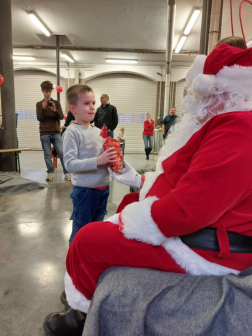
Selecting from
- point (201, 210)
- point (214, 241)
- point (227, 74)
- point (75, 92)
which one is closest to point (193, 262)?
point (214, 241)

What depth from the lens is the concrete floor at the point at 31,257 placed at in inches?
48.7

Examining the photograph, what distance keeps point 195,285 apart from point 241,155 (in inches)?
15.7

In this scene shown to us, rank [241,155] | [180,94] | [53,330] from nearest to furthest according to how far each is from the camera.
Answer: [241,155], [53,330], [180,94]

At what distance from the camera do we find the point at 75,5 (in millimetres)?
5594

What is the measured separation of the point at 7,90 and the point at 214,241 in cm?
522

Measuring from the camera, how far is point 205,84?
77 centimetres

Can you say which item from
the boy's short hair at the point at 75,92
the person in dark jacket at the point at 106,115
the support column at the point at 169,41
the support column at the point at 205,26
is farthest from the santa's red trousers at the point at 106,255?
the support column at the point at 169,41

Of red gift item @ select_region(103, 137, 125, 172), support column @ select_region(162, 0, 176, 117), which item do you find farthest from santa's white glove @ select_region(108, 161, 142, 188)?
support column @ select_region(162, 0, 176, 117)

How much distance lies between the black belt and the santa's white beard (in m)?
0.30

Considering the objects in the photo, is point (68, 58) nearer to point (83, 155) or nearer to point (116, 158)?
point (83, 155)

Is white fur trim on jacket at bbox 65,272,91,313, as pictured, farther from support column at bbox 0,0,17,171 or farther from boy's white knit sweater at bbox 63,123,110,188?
support column at bbox 0,0,17,171

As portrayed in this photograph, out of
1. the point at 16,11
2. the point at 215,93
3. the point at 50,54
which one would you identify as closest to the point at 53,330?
the point at 215,93

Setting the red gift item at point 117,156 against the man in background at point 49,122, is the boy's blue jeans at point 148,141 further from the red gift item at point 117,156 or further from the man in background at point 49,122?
the red gift item at point 117,156

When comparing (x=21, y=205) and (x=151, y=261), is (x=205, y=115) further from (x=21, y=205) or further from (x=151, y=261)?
(x=21, y=205)
